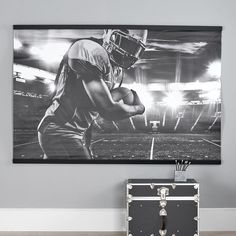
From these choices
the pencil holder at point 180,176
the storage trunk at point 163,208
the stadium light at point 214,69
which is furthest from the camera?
the stadium light at point 214,69

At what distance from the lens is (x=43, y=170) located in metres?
4.48

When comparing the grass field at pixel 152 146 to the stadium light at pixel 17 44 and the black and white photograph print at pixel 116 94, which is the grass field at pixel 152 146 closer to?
the black and white photograph print at pixel 116 94

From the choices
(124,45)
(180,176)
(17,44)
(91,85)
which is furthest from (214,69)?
(17,44)

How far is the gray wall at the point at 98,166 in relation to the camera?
443 cm

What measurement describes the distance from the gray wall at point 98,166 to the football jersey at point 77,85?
1.10 feet

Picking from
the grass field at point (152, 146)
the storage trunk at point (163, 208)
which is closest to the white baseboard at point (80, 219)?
the storage trunk at point (163, 208)

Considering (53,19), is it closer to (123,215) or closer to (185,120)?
(185,120)

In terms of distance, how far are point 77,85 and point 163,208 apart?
4.71 ft

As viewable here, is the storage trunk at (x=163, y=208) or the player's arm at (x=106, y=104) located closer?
the storage trunk at (x=163, y=208)

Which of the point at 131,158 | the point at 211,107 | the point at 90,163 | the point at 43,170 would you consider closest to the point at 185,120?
the point at 211,107

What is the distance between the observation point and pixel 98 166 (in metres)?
4.47

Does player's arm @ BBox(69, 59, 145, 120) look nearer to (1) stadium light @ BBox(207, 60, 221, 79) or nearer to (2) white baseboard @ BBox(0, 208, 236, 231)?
(1) stadium light @ BBox(207, 60, 221, 79)

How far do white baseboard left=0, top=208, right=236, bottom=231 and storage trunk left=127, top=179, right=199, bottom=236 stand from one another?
43 centimetres
